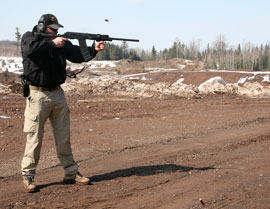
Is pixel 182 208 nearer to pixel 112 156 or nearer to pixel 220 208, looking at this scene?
pixel 220 208

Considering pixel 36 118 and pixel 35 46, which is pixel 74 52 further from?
pixel 36 118

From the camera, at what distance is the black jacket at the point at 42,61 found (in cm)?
520

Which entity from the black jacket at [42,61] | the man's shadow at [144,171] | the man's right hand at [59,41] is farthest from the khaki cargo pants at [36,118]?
the man's shadow at [144,171]

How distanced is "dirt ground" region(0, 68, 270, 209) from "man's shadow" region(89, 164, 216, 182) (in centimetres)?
2

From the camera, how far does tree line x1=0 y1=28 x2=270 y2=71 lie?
257 feet

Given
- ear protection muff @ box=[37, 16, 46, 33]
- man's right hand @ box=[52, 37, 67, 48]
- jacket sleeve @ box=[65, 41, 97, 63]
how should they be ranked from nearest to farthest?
man's right hand @ box=[52, 37, 67, 48]
ear protection muff @ box=[37, 16, 46, 33]
jacket sleeve @ box=[65, 41, 97, 63]

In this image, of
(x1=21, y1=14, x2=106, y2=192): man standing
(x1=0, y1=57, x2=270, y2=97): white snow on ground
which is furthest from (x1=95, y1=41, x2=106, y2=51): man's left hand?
(x1=0, y1=57, x2=270, y2=97): white snow on ground

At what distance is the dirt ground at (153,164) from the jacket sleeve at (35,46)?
196cm

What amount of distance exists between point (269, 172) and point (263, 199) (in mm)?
1479

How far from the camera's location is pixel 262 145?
8750 millimetres

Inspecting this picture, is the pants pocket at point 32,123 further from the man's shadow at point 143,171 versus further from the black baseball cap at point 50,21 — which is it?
the black baseball cap at point 50,21

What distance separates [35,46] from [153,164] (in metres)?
3.14

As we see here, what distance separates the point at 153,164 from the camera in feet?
23.0

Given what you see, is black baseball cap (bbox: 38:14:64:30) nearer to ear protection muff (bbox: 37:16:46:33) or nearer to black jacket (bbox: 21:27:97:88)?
ear protection muff (bbox: 37:16:46:33)
